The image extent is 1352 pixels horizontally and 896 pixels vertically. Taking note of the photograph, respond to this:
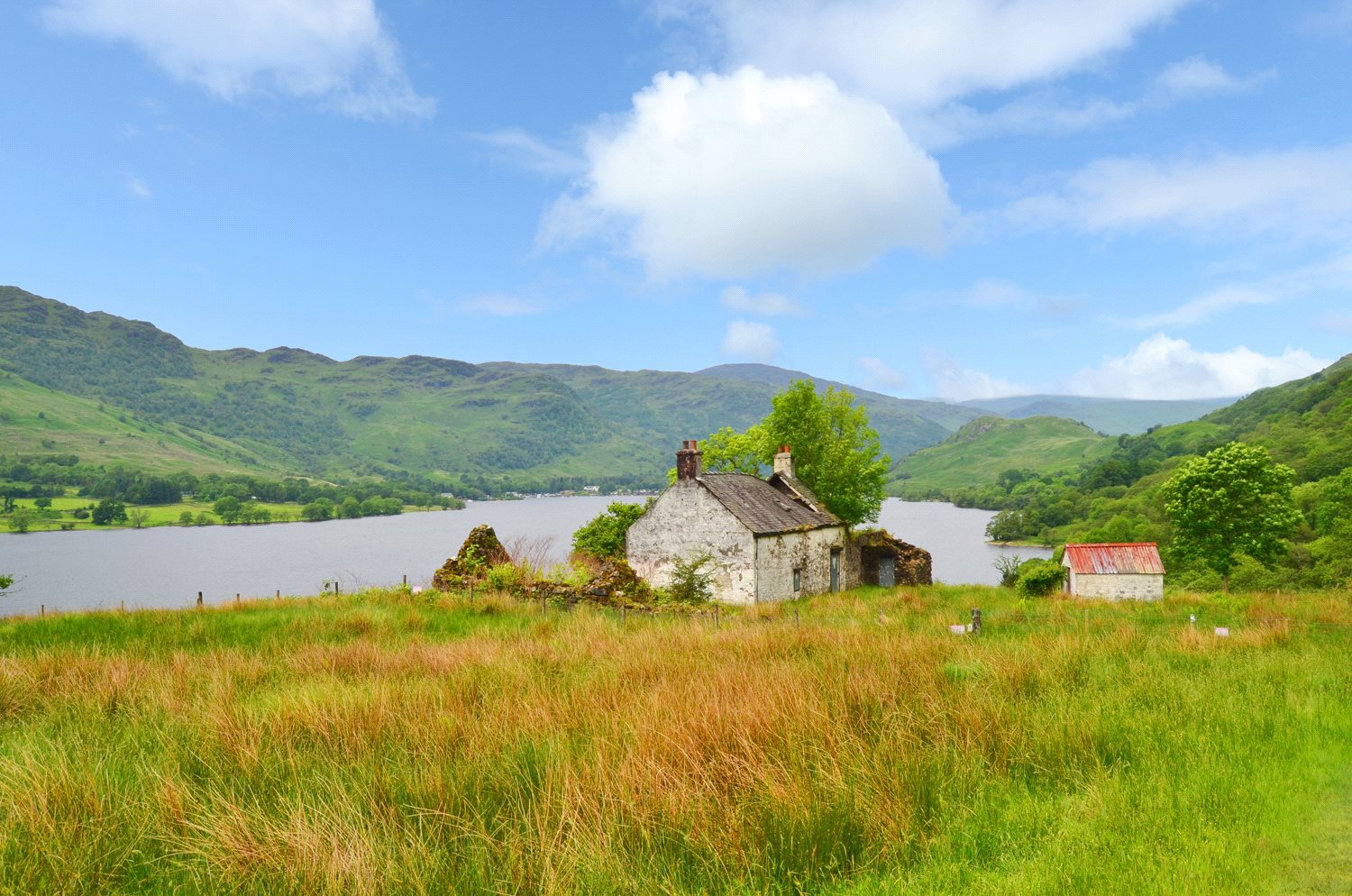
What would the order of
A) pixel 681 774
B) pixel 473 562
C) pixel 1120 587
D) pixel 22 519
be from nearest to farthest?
pixel 681 774 → pixel 473 562 → pixel 1120 587 → pixel 22 519

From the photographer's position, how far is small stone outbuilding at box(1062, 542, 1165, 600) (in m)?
34.9

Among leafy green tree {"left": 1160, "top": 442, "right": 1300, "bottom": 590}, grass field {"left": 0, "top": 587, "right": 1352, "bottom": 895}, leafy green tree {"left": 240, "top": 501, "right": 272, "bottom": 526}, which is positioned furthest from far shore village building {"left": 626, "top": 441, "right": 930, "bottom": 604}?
leafy green tree {"left": 240, "top": 501, "right": 272, "bottom": 526}

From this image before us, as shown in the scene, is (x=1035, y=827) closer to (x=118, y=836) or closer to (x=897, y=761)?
(x=897, y=761)

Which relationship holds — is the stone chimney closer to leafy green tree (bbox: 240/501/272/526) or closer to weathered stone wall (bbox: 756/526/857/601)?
weathered stone wall (bbox: 756/526/857/601)

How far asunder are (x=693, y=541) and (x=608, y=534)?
1107 centimetres

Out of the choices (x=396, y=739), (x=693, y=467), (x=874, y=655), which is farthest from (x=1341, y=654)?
(x=693, y=467)

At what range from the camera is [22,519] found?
479 ft

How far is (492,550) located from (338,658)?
1944 cm

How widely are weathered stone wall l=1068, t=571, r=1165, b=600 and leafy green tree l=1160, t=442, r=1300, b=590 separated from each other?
826 centimetres

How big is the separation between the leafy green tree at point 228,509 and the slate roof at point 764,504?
176922mm

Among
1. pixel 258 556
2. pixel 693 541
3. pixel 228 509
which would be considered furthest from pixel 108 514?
pixel 693 541

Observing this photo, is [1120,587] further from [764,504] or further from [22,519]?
[22,519]

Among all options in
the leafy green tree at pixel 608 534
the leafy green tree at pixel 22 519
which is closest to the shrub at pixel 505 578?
the leafy green tree at pixel 608 534

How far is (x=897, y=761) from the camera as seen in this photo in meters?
5.14
